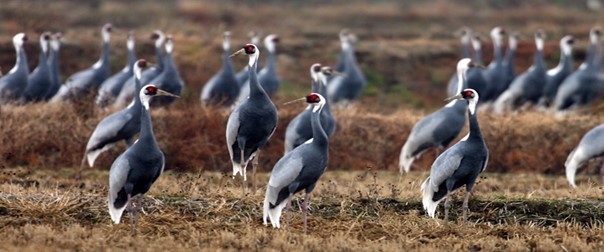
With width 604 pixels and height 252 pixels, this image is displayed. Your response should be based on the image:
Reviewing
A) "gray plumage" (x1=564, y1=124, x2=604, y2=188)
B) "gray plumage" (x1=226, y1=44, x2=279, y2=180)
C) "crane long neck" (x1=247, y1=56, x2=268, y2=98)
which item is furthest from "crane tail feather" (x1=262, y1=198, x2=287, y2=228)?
"gray plumage" (x1=564, y1=124, x2=604, y2=188)

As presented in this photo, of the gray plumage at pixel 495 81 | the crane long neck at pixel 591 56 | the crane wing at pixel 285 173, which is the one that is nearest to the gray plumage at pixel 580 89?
the crane long neck at pixel 591 56

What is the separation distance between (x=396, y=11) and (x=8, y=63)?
50.9 ft

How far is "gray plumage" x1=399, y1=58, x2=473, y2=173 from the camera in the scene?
14.5 meters

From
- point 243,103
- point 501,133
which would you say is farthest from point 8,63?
point 243,103

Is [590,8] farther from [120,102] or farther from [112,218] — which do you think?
[112,218]

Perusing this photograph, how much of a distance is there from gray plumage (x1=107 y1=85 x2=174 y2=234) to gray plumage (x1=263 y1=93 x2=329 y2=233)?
1.04 metres

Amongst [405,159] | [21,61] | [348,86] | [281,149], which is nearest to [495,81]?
[348,86]

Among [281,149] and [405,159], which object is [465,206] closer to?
[405,159]

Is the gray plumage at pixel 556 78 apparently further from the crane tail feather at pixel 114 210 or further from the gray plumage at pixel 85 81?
the crane tail feather at pixel 114 210

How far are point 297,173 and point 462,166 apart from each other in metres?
1.62

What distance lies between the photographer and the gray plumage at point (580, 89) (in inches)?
824

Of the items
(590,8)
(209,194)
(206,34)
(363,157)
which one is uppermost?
(209,194)

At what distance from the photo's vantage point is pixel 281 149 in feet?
55.5

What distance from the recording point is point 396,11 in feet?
121
